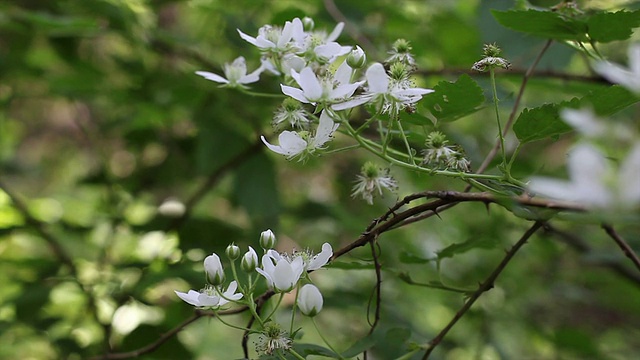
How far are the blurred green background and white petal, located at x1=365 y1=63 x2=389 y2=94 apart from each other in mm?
226

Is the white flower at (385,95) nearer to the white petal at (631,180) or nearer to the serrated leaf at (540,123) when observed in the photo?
the serrated leaf at (540,123)

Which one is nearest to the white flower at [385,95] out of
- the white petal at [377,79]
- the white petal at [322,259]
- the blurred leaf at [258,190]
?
the white petal at [377,79]

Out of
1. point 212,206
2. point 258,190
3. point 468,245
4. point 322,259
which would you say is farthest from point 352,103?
point 212,206

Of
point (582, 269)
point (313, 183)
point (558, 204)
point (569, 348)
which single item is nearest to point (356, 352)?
point (558, 204)

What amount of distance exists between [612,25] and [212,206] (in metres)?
1.58

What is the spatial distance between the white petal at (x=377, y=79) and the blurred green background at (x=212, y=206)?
226mm

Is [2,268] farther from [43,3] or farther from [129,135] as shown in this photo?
[43,3]

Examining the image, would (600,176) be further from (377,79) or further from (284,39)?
(284,39)

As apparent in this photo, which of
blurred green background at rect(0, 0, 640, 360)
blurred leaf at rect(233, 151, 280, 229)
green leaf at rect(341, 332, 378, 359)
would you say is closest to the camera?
green leaf at rect(341, 332, 378, 359)

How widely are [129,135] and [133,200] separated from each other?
15cm

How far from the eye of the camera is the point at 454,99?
2.00ft

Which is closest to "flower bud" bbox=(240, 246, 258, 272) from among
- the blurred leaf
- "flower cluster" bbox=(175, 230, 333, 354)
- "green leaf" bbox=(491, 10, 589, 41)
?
"flower cluster" bbox=(175, 230, 333, 354)

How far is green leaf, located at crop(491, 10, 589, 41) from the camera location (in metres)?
0.68

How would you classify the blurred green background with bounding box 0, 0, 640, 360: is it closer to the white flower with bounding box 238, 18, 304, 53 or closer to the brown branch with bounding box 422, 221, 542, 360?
the brown branch with bounding box 422, 221, 542, 360
